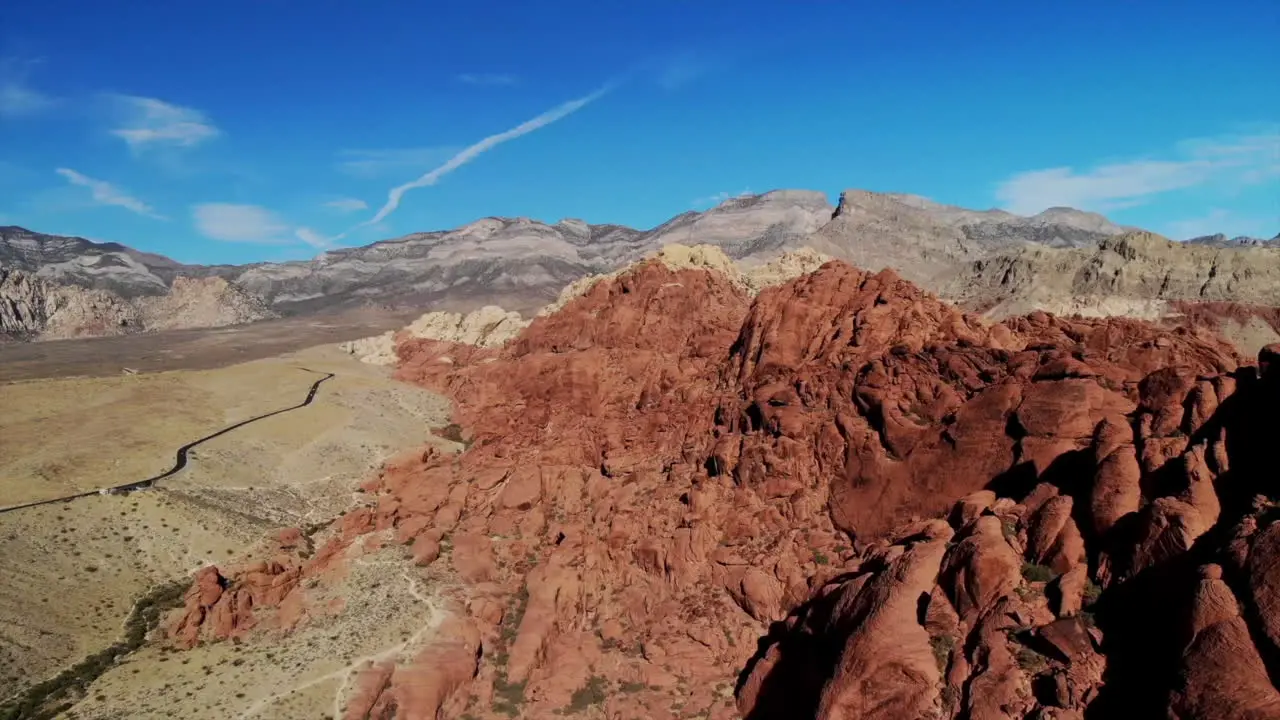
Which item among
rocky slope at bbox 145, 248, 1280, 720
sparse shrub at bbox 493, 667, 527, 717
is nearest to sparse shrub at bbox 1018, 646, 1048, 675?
rocky slope at bbox 145, 248, 1280, 720

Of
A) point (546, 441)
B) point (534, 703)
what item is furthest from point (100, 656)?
point (546, 441)

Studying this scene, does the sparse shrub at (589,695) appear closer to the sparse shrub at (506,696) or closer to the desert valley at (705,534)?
the desert valley at (705,534)

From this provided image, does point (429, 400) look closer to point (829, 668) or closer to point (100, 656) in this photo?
point (100, 656)

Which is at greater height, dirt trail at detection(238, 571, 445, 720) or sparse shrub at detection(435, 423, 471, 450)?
sparse shrub at detection(435, 423, 471, 450)

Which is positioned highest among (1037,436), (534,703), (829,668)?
(1037,436)

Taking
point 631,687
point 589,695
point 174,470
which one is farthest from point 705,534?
point 174,470

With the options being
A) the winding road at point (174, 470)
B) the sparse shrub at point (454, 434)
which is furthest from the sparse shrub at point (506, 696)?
the sparse shrub at point (454, 434)

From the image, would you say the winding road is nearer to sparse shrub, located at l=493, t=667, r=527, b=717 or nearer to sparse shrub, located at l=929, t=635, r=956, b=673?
sparse shrub, located at l=493, t=667, r=527, b=717
